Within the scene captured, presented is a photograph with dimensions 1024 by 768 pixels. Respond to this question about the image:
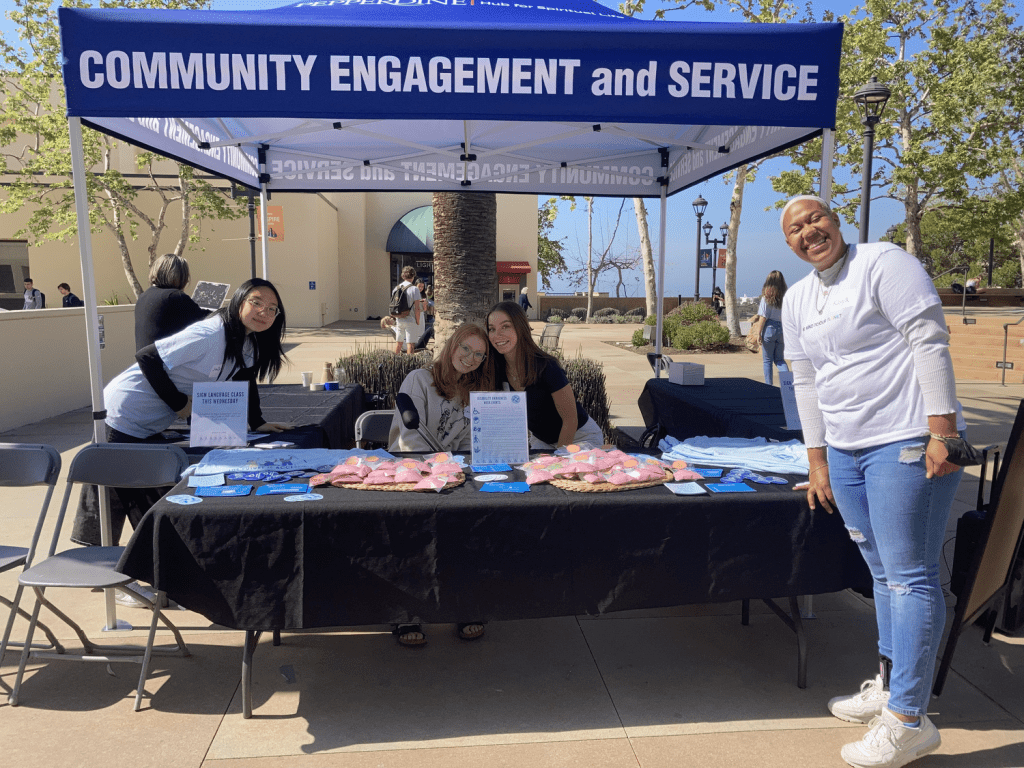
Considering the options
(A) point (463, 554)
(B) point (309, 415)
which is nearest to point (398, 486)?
(A) point (463, 554)

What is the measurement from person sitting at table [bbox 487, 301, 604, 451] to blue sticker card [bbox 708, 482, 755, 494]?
101cm

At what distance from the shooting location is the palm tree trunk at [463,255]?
7.61 meters

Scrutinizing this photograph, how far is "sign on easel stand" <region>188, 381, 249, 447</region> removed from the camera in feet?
11.2

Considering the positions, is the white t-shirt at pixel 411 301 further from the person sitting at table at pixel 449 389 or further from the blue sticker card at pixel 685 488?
the blue sticker card at pixel 685 488

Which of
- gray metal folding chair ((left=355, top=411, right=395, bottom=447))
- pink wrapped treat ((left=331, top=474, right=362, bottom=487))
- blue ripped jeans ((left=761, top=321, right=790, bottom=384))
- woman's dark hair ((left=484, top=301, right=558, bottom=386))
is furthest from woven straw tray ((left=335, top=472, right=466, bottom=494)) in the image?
blue ripped jeans ((left=761, top=321, right=790, bottom=384))

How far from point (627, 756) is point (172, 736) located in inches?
62.9

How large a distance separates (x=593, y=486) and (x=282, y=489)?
1162mm

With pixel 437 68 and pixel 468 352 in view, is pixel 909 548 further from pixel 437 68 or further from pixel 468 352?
pixel 437 68

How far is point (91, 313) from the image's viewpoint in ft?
12.0

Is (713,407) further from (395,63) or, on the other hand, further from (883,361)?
(395,63)

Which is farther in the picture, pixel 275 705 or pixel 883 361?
pixel 275 705

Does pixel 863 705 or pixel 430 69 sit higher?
pixel 430 69

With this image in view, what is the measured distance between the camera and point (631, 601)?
271 cm

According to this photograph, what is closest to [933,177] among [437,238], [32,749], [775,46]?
[437,238]
